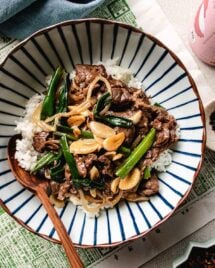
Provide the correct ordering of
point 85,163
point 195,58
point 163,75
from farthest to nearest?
point 195,58
point 163,75
point 85,163

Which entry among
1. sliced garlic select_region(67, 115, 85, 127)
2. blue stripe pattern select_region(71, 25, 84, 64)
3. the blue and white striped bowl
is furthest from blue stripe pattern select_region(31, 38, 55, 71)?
sliced garlic select_region(67, 115, 85, 127)

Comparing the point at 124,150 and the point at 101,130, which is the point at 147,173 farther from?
the point at 101,130

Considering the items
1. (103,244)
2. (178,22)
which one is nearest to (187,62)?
(178,22)

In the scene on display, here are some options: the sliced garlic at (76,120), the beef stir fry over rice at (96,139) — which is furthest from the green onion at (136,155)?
the sliced garlic at (76,120)

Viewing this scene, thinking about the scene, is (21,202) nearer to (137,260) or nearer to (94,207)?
(94,207)

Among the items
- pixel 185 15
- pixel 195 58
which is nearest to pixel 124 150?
pixel 195 58
